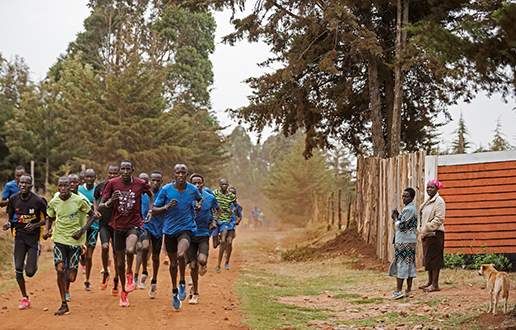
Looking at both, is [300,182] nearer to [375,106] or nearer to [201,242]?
[375,106]

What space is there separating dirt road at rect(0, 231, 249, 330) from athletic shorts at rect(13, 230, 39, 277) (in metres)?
0.67

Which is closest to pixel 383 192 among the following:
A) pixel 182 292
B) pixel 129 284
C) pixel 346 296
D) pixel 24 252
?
pixel 346 296

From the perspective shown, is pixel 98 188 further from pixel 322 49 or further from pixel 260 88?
pixel 322 49

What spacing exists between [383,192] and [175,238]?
8134mm

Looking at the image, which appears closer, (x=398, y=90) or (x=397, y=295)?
(x=397, y=295)

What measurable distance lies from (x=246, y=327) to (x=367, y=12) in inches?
581

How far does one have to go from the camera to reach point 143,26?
4903cm

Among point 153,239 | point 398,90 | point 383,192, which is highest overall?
point 398,90

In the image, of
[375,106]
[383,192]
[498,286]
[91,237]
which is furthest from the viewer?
[375,106]

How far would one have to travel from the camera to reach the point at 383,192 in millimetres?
15547

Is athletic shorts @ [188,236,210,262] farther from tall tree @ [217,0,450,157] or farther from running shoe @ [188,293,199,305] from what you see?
tall tree @ [217,0,450,157]

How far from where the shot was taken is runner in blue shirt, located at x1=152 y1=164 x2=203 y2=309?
8.94m

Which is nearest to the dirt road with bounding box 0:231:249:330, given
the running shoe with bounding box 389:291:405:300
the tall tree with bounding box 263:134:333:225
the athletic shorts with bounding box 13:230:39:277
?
the athletic shorts with bounding box 13:230:39:277

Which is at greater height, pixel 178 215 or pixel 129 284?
pixel 178 215
